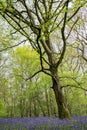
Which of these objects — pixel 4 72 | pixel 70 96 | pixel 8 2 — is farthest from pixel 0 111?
pixel 8 2

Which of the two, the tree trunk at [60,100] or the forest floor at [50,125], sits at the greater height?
the tree trunk at [60,100]

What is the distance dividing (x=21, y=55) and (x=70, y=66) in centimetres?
835

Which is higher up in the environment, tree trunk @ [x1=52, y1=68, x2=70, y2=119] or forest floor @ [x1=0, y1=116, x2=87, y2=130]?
tree trunk @ [x1=52, y1=68, x2=70, y2=119]

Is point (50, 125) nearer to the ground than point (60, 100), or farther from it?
nearer to the ground

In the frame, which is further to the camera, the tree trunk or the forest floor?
the tree trunk

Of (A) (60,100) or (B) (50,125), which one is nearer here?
(B) (50,125)

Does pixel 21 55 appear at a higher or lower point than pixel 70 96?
higher

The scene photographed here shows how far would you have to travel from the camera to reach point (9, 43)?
11.6 m

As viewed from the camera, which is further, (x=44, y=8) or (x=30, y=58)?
(x=30, y=58)

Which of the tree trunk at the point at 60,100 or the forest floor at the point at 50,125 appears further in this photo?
the tree trunk at the point at 60,100

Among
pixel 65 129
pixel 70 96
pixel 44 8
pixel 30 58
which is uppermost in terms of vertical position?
pixel 30 58

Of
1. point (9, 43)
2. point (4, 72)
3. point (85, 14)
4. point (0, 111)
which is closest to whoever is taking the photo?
point (9, 43)

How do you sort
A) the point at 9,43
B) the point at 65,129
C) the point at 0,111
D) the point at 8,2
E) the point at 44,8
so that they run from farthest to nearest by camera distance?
the point at 0,111
the point at 44,8
the point at 9,43
the point at 8,2
the point at 65,129

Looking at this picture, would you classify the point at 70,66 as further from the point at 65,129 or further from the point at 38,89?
the point at 65,129
